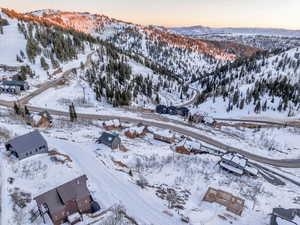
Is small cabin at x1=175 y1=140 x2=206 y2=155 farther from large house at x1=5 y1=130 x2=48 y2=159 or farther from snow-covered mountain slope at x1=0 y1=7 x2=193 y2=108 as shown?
snow-covered mountain slope at x1=0 y1=7 x2=193 y2=108

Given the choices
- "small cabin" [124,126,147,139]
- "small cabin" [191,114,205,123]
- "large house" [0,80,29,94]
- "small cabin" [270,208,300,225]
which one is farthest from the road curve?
"small cabin" [270,208,300,225]

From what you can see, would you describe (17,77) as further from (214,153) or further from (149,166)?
(214,153)

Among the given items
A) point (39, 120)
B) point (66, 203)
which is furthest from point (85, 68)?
point (66, 203)

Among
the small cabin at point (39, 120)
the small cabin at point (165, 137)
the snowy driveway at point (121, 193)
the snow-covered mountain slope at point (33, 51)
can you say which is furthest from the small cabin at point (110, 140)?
the snow-covered mountain slope at point (33, 51)

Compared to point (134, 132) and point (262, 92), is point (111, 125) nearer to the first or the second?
point (134, 132)

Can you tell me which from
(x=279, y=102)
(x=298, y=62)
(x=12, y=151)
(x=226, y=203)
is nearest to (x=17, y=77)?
(x=12, y=151)

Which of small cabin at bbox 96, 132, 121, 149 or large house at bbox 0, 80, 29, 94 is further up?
large house at bbox 0, 80, 29, 94

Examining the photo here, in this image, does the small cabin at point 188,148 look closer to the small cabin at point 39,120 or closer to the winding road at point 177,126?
the winding road at point 177,126
